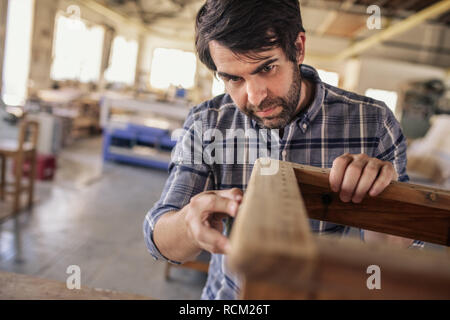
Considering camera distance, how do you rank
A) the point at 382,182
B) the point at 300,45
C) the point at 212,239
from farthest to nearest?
1. the point at 300,45
2. the point at 382,182
3. the point at 212,239

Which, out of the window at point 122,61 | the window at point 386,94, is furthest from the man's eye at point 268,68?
the window at point 122,61

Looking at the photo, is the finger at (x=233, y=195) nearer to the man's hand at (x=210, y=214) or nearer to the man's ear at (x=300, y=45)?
the man's hand at (x=210, y=214)

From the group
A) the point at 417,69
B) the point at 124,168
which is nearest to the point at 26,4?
the point at 124,168

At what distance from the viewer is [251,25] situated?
0.95m

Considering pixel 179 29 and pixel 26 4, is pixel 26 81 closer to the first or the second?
pixel 26 4

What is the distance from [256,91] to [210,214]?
0.51 meters

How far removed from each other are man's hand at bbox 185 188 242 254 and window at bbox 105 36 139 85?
39.1ft

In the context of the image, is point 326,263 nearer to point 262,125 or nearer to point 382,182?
point 382,182

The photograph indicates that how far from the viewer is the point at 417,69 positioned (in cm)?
1105

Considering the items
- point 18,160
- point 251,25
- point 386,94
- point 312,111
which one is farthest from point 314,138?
point 386,94

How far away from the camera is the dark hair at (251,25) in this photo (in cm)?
95

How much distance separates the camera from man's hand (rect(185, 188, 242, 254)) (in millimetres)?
528
